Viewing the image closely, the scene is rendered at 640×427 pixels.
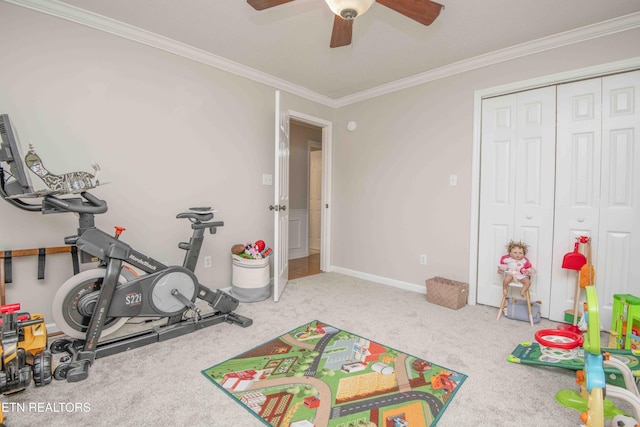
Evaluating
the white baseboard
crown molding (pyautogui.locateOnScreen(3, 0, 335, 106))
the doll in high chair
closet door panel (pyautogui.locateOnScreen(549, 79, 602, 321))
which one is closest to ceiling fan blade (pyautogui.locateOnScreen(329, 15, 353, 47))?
crown molding (pyautogui.locateOnScreen(3, 0, 335, 106))

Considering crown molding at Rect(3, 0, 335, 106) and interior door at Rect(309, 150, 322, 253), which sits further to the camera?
interior door at Rect(309, 150, 322, 253)

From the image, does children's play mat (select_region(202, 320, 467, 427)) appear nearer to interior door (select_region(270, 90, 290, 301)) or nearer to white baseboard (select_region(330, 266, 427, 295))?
interior door (select_region(270, 90, 290, 301))

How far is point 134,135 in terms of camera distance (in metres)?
2.72

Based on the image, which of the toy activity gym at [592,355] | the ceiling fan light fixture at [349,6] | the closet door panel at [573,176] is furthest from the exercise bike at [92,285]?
the closet door panel at [573,176]

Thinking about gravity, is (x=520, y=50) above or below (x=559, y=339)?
above

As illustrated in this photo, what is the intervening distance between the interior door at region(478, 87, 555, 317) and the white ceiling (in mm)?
516

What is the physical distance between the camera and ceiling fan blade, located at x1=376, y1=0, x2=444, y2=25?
1669 millimetres

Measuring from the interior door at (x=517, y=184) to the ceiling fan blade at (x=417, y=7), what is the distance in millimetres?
1669

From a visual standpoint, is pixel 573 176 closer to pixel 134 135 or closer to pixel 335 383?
pixel 335 383

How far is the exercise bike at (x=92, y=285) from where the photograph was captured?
73.3 inches

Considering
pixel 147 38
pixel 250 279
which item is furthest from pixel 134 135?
pixel 250 279

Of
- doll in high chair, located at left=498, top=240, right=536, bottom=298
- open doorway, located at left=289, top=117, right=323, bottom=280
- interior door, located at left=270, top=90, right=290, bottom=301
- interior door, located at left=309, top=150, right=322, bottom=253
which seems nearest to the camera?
doll in high chair, located at left=498, top=240, right=536, bottom=298

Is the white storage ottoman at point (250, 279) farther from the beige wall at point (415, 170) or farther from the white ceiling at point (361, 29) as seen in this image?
the white ceiling at point (361, 29)

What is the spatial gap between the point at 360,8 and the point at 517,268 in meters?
2.50
